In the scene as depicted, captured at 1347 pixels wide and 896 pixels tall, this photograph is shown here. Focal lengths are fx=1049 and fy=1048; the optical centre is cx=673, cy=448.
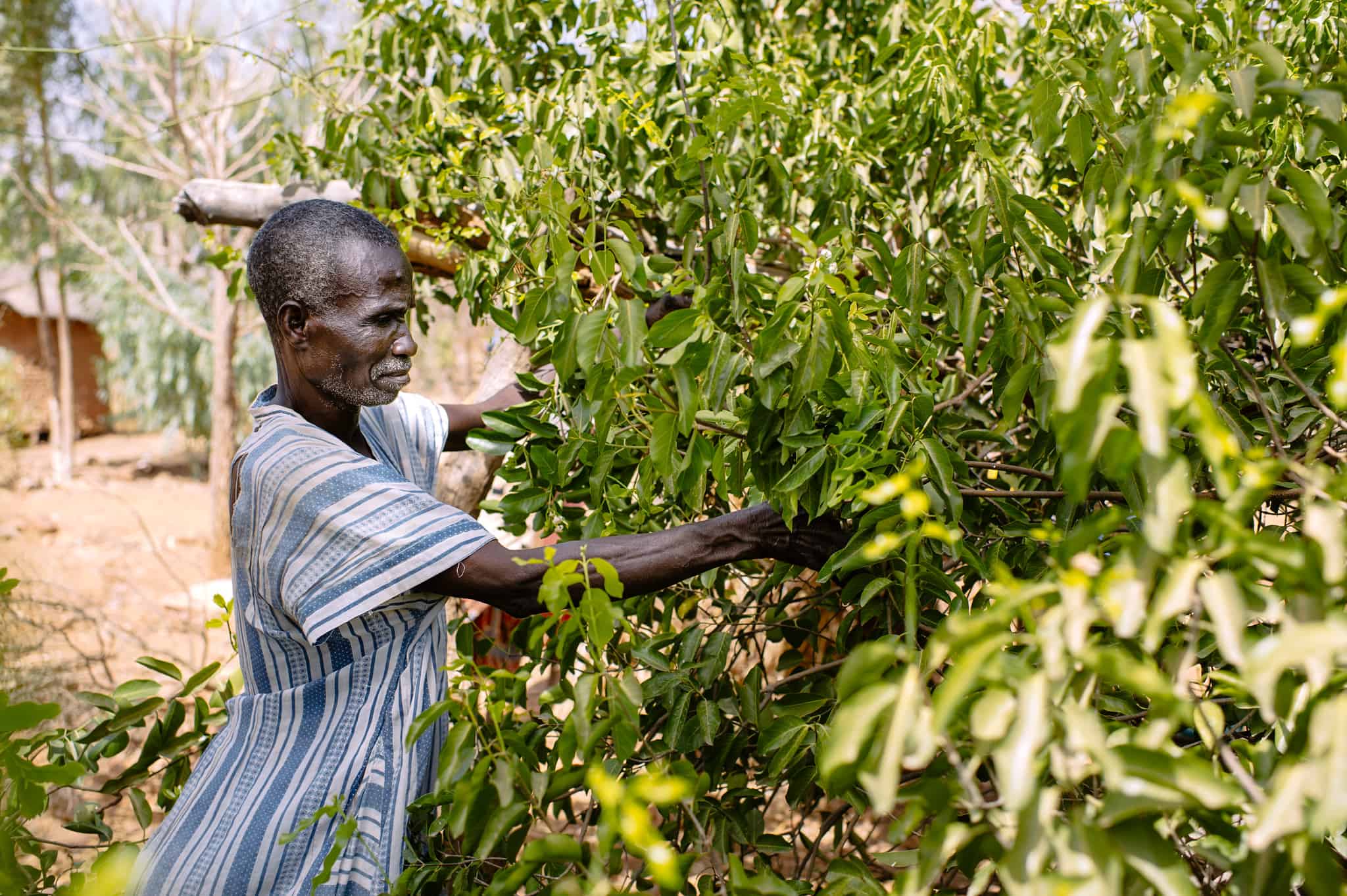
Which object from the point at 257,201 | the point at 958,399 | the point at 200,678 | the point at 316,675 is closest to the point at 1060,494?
the point at 958,399

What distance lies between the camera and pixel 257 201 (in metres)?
3.20

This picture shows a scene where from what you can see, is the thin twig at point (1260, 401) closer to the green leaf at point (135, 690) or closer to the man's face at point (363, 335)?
the man's face at point (363, 335)

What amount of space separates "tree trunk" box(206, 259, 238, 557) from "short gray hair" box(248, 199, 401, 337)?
295 inches

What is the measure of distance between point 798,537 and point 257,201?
239cm

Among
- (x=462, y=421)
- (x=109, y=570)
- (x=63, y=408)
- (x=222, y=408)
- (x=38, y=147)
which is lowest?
(x=63, y=408)

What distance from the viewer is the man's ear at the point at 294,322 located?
1.69 m

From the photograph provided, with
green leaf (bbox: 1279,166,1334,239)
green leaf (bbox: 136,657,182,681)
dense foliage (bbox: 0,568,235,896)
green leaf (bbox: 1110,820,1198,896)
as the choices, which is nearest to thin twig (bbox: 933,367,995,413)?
green leaf (bbox: 1279,166,1334,239)

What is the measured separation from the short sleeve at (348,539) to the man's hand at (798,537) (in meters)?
0.40

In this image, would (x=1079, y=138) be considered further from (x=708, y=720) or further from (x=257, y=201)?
(x=257, y=201)

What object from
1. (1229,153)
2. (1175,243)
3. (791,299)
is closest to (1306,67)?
(1229,153)

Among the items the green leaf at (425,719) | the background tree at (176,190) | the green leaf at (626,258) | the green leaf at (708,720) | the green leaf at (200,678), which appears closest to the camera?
the green leaf at (425,719)

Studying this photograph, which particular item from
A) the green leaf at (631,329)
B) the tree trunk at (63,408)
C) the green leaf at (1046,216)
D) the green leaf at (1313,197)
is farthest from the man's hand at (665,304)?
the tree trunk at (63,408)

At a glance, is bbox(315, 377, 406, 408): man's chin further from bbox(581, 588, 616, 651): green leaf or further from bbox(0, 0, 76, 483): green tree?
bbox(0, 0, 76, 483): green tree

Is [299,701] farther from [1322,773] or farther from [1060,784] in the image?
[1322,773]
